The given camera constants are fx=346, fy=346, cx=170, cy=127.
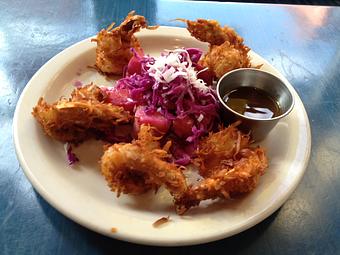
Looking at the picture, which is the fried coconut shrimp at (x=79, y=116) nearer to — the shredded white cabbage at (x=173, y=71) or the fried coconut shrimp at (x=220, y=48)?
the shredded white cabbage at (x=173, y=71)

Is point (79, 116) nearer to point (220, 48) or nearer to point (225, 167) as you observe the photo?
point (225, 167)

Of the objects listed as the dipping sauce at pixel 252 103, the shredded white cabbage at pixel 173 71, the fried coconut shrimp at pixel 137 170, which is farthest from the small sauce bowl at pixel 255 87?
the fried coconut shrimp at pixel 137 170

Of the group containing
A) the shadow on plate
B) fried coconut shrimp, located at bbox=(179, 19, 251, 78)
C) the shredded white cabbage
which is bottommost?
the shadow on plate

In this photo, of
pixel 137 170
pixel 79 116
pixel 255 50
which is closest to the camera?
pixel 137 170

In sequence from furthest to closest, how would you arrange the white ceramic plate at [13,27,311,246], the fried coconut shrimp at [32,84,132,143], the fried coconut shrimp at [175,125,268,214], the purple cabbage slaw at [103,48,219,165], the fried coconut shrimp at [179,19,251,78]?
the fried coconut shrimp at [179,19,251,78], the purple cabbage slaw at [103,48,219,165], the fried coconut shrimp at [32,84,132,143], the fried coconut shrimp at [175,125,268,214], the white ceramic plate at [13,27,311,246]

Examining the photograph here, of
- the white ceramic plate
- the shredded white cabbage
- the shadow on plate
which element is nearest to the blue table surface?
the shadow on plate

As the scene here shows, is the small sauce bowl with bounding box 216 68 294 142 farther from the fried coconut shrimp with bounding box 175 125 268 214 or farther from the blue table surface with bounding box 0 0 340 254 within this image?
the blue table surface with bounding box 0 0 340 254

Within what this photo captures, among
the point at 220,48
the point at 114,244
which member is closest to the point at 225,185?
the point at 114,244
